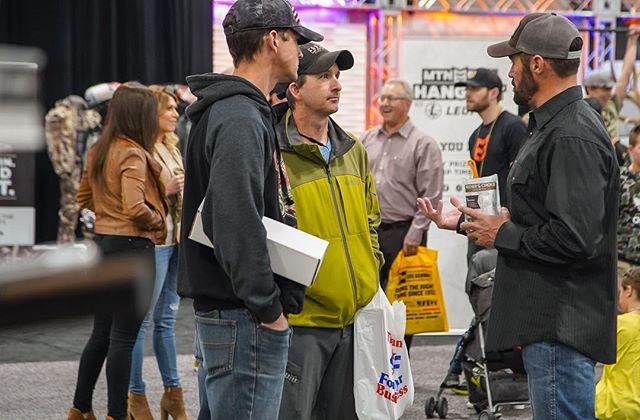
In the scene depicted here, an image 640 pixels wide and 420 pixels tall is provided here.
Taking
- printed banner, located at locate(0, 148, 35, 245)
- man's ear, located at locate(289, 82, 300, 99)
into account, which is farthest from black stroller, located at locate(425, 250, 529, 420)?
printed banner, located at locate(0, 148, 35, 245)

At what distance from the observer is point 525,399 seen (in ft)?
13.6

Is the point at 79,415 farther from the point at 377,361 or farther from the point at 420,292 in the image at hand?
the point at 420,292

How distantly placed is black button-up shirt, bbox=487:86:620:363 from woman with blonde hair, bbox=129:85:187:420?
5.66 ft

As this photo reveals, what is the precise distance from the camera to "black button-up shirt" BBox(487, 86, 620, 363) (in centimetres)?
214

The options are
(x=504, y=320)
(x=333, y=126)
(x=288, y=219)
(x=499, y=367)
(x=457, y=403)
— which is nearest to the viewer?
(x=288, y=219)

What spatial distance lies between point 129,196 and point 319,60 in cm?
100

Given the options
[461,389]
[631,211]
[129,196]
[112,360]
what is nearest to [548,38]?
[129,196]

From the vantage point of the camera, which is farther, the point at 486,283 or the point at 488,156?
the point at 488,156

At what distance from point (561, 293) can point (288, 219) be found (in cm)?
66

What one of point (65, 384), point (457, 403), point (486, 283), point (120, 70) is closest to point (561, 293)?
point (486, 283)

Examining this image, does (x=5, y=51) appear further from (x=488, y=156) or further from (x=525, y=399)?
(x=488, y=156)

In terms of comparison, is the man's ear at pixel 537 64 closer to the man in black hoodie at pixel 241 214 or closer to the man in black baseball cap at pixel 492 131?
the man in black hoodie at pixel 241 214

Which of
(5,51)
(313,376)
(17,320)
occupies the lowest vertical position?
(313,376)

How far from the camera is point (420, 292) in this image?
4.60 metres
